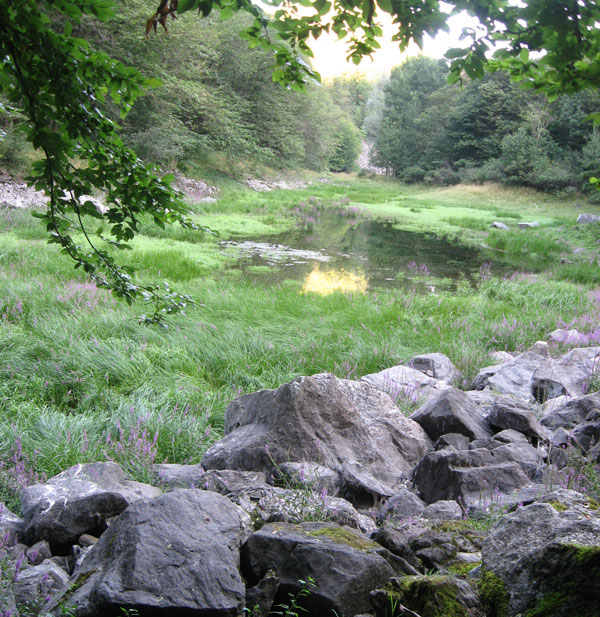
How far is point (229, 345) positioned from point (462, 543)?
16.3ft

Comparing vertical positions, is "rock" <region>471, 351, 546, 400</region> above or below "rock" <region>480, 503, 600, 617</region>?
below

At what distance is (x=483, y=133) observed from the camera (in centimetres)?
5612

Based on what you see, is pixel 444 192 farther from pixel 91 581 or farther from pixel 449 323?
pixel 91 581

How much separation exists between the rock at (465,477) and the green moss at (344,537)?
3.96 ft

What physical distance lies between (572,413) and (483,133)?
187ft

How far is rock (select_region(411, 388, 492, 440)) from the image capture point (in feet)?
15.4

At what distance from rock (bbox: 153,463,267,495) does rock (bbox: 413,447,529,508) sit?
46.1 inches

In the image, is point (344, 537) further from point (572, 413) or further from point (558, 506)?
point (572, 413)

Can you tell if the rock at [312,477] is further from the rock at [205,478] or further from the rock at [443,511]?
the rock at [443,511]

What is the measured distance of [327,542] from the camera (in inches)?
95.7

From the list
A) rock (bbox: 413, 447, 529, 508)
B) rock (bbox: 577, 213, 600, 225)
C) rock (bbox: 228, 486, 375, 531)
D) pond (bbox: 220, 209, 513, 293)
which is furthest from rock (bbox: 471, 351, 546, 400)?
rock (bbox: 577, 213, 600, 225)

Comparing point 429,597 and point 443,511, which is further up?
point 429,597

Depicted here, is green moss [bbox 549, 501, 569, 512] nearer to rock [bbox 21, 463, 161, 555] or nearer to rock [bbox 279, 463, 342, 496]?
rock [bbox 279, 463, 342, 496]

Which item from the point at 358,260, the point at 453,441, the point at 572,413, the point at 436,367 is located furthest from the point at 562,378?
the point at 358,260
